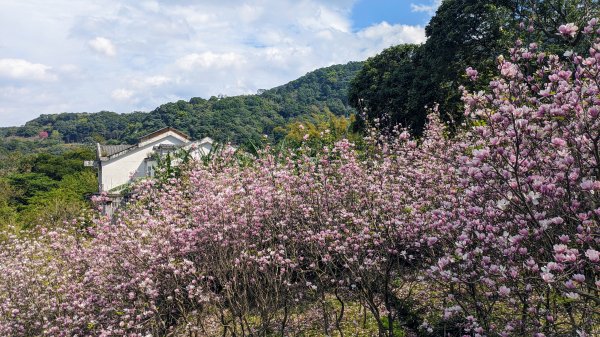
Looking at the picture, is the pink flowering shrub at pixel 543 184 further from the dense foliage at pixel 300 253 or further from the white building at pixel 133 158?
the white building at pixel 133 158

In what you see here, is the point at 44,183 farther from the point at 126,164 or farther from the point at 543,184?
the point at 543,184

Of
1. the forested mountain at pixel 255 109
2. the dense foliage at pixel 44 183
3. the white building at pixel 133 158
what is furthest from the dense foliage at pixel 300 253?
the forested mountain at pixel 255 109

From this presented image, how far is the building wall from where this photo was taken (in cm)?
A: 4228

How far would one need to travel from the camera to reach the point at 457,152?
6.58 m

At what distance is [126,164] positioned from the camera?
42938 mm

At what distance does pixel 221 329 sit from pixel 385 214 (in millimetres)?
4553

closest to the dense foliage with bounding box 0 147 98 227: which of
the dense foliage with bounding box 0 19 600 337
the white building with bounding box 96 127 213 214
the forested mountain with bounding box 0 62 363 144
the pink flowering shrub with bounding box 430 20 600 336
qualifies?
the white building with bounding box 96 127 213 214

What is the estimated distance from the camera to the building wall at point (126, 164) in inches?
1665

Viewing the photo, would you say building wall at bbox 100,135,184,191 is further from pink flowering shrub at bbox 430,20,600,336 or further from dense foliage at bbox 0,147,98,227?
pink flowering shrub at bbox 430,20,600,336

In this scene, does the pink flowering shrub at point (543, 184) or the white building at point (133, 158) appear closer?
the pink flowering shrub at point (543, 184)

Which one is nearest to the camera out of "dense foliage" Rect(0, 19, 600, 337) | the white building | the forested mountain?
"dense foliage" Rect(0, 19, 600, 337)

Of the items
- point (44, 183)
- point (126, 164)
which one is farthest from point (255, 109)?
point (126, 164)

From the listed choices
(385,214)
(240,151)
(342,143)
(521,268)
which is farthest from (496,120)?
(240,151)

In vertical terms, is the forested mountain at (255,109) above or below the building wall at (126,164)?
above
